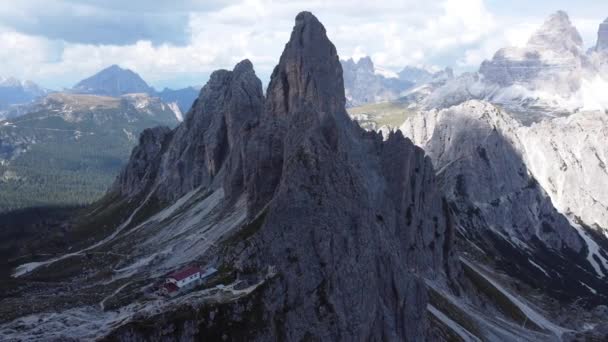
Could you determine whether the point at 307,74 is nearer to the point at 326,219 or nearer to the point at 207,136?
the point at 326,219

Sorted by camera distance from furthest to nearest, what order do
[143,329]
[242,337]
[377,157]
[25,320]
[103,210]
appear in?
[103,210] → [377,157] → [25,320] → [242,337] → [143,329]

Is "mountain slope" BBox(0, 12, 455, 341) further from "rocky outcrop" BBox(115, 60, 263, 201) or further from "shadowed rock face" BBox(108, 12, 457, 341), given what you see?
"rocky outcrop" BBox(115, 60, 263, 201)

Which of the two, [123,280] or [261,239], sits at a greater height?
[261,239]

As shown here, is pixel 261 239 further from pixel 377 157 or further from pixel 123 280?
pixel 377 157

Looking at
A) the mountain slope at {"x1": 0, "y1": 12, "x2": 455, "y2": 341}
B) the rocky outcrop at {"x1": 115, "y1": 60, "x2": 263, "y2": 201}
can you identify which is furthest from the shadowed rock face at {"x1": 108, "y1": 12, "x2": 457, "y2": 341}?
the rocky outcrop at {"x1": 115, "y1": 60, "x2": 263, "y2": 201}

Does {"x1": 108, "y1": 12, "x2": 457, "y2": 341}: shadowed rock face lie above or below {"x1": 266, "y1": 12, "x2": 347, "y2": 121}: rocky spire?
below

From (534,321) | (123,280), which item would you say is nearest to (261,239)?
(123,280)
